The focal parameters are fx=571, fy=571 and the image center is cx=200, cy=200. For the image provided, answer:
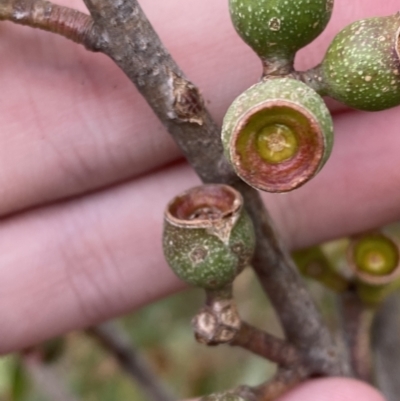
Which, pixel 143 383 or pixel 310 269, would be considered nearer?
pixel 310 269

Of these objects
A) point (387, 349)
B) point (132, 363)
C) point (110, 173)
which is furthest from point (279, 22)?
point (132, 363)

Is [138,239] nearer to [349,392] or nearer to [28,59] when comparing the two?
[28,59]

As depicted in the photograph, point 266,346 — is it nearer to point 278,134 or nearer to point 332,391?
point 332,391

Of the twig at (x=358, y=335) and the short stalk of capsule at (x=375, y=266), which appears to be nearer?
the short stalk of capsule at (x=375, y=266)

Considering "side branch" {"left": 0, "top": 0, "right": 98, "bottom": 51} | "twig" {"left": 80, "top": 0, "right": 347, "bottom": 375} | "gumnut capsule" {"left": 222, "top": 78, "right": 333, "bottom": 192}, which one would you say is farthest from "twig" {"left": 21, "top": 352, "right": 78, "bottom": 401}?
"gumnut capsule" {"left": 222, "top": 78, "right": 333, "bottom": 192}

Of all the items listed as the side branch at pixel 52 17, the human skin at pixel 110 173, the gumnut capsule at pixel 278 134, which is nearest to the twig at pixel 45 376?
the human skin at pixel 110 173

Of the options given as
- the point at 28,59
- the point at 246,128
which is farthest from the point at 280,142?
the point at 28,59

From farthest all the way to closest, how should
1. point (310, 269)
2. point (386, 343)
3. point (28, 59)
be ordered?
point (386, 343), point (310, 269), point (28, 59)

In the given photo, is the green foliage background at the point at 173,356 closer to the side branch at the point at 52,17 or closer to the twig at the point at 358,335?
the twig at the point at 358,335
